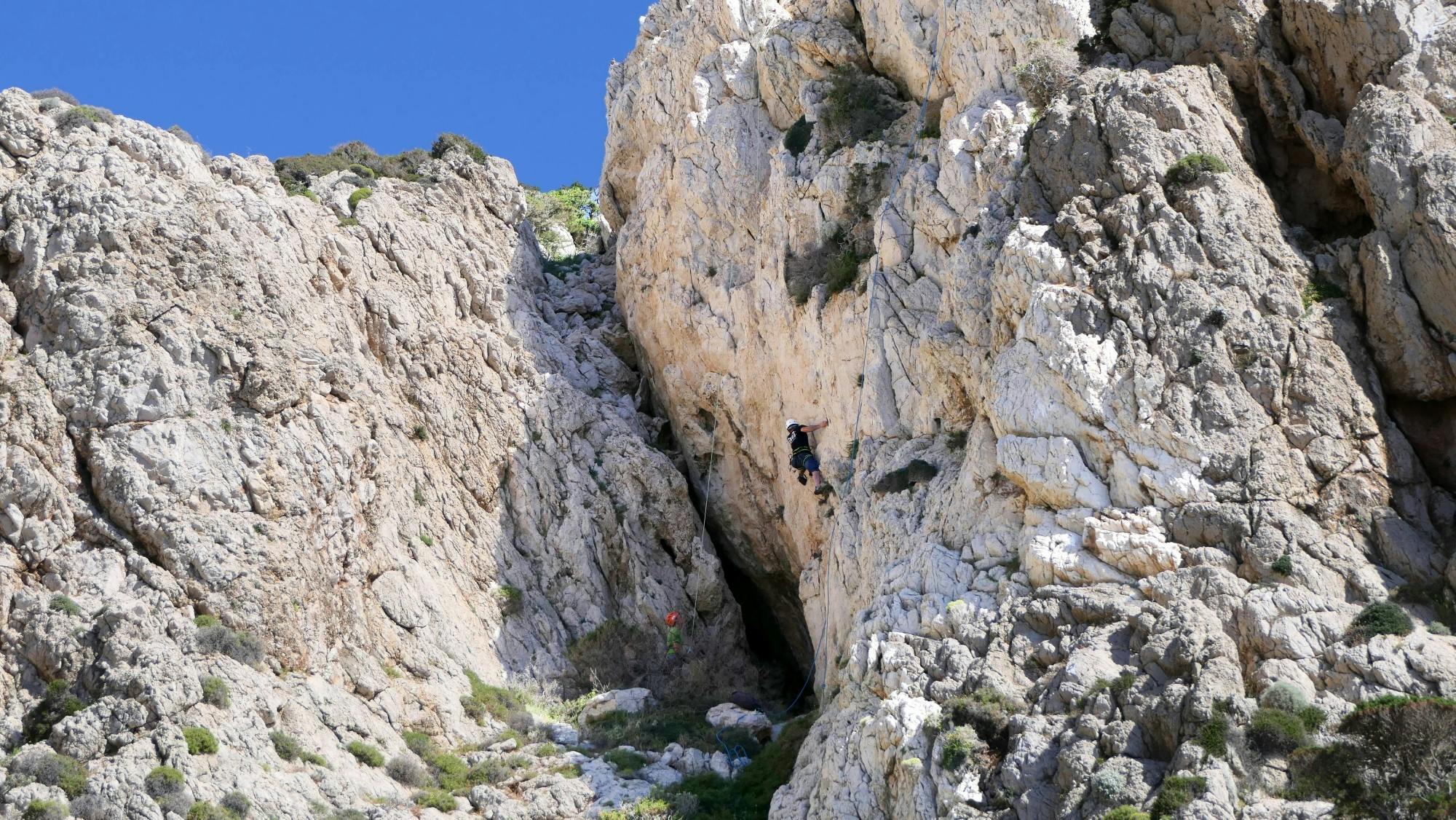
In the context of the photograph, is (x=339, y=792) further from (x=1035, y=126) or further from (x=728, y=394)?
(x=1035, y=126)

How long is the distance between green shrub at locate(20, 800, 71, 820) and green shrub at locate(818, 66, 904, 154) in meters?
26.2

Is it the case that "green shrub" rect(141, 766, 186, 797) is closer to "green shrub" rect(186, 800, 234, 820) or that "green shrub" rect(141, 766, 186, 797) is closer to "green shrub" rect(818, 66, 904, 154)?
"green shrub" rect(186, 800, 234, 820)

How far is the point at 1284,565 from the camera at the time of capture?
2591 cm

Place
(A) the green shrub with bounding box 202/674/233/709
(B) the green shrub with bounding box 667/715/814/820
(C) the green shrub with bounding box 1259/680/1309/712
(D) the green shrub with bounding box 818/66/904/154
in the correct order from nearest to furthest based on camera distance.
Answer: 1. (C) the green shrub with bounding box 1259/680/1309/712
2. (A) the green shrub with bounding box 202/674/233/709
3. (B) the green shrub with bounding box 667/715/814/820
4. (D) the green shrub with bounding box 818/66/904/154

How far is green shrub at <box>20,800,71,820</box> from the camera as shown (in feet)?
88.3

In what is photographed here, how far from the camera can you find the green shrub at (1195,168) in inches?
1212

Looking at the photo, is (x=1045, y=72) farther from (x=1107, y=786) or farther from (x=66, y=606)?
(x=66, y=606)

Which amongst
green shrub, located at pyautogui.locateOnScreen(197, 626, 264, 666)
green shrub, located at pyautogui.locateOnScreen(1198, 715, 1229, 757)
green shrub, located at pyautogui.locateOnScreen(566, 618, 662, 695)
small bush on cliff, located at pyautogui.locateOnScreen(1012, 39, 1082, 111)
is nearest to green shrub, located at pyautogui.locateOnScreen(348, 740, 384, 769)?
green shrub, located at pyautogui.locateOnScreen(197, 626, 264, 666)

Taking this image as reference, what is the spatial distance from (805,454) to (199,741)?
55.7 feet

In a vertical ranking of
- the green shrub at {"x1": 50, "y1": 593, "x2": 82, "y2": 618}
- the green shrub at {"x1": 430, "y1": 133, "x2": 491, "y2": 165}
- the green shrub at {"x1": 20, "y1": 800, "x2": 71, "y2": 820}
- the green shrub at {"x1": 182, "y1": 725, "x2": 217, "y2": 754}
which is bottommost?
the green shrub at {"x1": 20, "y1": 800, "x2": 71, "y2": 820}

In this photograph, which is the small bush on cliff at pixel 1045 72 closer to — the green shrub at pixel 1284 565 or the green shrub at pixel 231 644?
the green shrub at pixel 1284 565

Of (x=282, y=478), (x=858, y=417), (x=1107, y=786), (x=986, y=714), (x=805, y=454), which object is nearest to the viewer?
(x=1107, y=786)

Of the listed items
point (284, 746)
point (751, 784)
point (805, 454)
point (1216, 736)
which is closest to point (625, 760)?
point (751, 784)

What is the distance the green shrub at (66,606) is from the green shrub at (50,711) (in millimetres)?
1590
